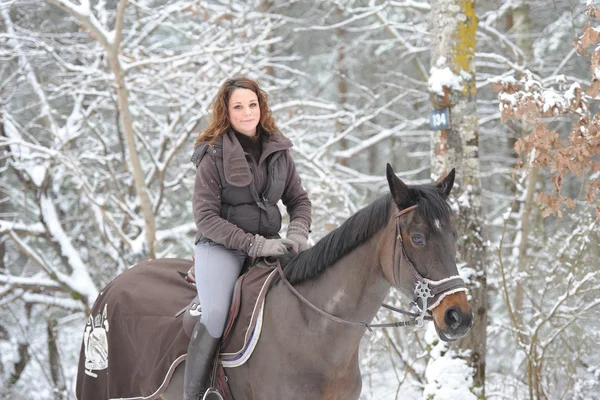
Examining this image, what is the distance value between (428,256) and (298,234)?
102 centimetres

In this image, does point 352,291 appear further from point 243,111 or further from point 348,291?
point 243,111

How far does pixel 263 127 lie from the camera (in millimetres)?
3525

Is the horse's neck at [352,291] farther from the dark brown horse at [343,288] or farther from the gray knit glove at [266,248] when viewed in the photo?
the gray knit glove at [266,248]

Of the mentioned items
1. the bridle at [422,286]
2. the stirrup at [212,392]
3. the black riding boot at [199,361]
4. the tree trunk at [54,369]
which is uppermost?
the bridle at [422,286]

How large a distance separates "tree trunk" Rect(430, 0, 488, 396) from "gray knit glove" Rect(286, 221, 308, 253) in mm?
1731

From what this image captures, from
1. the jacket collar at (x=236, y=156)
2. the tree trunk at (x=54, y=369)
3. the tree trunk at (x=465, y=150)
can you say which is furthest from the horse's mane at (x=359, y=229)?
the tree trunk at (x=54, y=369)

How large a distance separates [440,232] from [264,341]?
1.15 m

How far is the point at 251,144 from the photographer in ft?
11.3

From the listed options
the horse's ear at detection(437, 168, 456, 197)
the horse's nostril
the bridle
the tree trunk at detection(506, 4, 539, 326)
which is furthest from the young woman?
the tree trunk at detection(506, 4, 539, 326)

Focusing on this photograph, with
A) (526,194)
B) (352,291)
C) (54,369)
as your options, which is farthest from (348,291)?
(54,369)

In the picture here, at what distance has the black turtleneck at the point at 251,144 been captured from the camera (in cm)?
341

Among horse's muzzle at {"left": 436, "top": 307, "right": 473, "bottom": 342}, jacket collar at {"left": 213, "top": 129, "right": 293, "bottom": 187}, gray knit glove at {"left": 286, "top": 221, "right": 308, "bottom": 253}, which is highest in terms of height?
jacket collar at {"left": 213, "top": 129, "right": 293, "bottom": 187}

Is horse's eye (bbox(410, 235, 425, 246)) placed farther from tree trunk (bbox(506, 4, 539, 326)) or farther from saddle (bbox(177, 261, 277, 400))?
tree trunk (bbox(506, 4, 539, 326))

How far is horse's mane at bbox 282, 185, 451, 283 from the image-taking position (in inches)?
103
